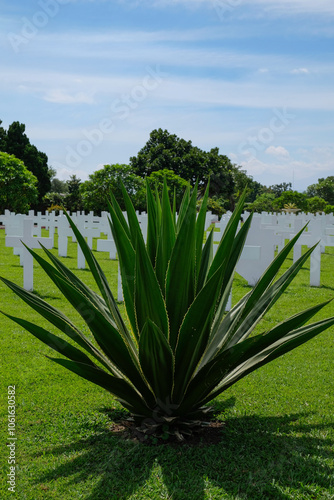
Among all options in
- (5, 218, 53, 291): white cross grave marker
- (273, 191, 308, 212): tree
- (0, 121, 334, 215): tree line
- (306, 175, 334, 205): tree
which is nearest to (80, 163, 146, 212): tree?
(0, 121, 334, 215): tree line

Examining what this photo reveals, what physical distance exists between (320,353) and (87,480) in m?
3.16

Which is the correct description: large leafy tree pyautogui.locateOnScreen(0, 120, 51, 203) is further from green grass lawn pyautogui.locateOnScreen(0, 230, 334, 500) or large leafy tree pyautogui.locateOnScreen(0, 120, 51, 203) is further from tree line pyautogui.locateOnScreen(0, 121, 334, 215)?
green grass lawn pyautogui.locateOnScreen(0, 230, 334, 500)

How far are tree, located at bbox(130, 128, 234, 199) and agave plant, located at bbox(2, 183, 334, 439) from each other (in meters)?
42.2

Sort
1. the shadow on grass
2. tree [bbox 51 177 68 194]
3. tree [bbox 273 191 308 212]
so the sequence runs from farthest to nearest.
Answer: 1. tree [bbox 51 177 68 194]
2. tree [bbox 273 191 308 212]
3. the shadow on grass

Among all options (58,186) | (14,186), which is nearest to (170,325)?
(14,186)

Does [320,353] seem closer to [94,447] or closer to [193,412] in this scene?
[193,412]

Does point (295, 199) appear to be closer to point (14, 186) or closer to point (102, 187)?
point (102, 187)

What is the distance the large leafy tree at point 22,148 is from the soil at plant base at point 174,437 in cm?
4302

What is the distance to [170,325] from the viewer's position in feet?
9.45

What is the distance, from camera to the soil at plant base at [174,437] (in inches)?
119

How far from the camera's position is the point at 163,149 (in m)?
47.9

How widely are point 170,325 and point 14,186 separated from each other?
108ft

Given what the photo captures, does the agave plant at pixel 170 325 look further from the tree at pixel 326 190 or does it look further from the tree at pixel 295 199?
the tree at pixel 326 190

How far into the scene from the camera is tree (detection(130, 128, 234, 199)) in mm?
46719
